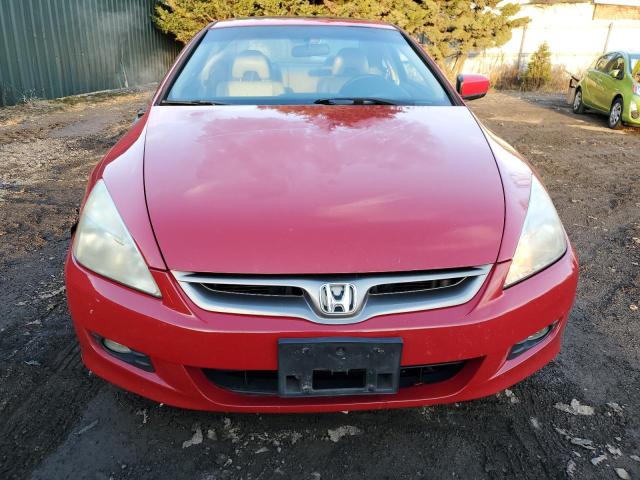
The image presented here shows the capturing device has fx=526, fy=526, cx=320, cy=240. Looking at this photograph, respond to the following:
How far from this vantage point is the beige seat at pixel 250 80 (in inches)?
103

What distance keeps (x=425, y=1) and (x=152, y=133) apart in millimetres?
12856

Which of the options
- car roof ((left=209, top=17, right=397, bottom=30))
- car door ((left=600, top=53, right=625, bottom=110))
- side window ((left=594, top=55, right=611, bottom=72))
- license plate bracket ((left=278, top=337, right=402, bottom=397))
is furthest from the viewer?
side window ((left=594, top=55, right=611, bottom=72))

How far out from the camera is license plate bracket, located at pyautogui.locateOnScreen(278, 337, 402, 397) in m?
1.42

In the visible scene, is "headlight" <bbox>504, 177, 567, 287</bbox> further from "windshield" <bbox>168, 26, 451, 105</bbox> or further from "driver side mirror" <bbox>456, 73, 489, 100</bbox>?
"driver side mirror" <bbox>456, 73, 489, 100</bbox>

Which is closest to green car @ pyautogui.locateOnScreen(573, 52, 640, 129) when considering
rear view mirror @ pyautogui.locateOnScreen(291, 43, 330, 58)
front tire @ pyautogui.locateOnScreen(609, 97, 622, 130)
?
front tire @ pyautogui.locateOnScreen(609, 97, 622, 130)

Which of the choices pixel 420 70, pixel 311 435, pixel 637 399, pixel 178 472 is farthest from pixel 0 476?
pixel 420 70

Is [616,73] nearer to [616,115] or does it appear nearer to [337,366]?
[616,115]

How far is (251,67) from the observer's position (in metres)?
2.77

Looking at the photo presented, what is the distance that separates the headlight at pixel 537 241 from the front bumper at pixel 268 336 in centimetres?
3

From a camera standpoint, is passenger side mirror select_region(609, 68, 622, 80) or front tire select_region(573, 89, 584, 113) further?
front tire select_region(573, 89, 584, 113)

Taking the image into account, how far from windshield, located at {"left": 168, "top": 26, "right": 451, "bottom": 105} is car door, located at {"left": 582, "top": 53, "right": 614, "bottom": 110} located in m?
7.73

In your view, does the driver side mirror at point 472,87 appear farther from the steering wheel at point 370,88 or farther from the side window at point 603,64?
the side window at point 603,64

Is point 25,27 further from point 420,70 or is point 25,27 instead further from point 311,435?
point 311,435

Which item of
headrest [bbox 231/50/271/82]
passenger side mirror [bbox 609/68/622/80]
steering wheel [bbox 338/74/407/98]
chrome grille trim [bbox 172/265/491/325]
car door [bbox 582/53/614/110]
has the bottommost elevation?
car door [bbox 582/53/614/110]
